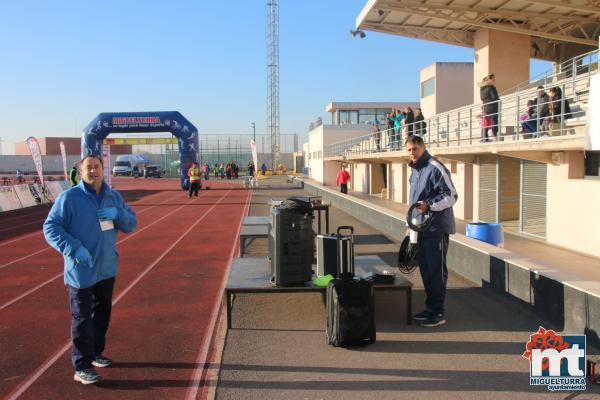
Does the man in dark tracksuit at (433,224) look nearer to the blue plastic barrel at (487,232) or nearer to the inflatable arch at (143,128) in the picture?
the blue plastic barrel at (487,232)

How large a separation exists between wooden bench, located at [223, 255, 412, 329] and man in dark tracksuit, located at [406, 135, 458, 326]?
0.85ft

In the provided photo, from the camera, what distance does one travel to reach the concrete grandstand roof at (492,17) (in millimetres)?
21469

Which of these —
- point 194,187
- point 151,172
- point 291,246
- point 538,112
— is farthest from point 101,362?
point 151,172

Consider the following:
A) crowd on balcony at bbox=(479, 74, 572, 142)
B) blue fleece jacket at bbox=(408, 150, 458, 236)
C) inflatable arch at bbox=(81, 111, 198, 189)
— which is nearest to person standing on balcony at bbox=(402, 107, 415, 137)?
crowd on balcony at bbox=(479, 74, 572, 142)

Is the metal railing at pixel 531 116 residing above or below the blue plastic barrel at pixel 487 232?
above

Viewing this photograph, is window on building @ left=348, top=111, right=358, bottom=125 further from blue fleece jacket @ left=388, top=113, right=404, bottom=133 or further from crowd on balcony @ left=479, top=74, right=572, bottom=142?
crowd on balcony @ left=479, top=74, right=572, bottom=142

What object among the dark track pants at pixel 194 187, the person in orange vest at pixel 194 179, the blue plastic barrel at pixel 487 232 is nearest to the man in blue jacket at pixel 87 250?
the blue plastic barrel at pixel 487 232

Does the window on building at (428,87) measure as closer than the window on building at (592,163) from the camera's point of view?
No

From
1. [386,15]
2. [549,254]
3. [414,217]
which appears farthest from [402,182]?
[414,217]

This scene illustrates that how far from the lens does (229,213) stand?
2148 cm

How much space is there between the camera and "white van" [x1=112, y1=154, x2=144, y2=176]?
72.2 meters

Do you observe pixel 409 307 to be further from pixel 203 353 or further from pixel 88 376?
pixel 88 376

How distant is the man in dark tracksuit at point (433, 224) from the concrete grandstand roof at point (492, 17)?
15.9 m

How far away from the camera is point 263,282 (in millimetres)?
6484
